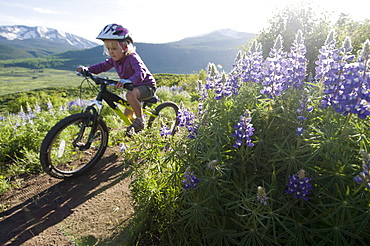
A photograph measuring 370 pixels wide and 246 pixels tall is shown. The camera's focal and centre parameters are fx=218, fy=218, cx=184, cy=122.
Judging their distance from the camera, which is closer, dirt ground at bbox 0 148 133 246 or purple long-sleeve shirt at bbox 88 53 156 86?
dirt ground at bbox 0 148 133 246

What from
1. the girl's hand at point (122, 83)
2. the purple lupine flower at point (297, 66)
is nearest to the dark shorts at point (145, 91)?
the girl's hand at point (122, 83)

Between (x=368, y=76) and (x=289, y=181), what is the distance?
83 centimetres

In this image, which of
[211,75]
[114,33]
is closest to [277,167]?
[211,75]

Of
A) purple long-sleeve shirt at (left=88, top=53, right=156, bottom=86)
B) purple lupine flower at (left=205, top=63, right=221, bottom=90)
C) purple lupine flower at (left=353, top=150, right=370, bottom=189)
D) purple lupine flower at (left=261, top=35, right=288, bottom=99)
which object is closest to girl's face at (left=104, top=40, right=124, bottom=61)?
purple long-sleeve shirt at (left=88, top=53, right=156, bottom=86)

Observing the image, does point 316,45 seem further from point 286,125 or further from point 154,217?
point 154,217

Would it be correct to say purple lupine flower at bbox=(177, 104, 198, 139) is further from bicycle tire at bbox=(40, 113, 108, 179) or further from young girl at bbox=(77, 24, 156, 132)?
bicycle tire at bbox=(40, 113, 108, 179)

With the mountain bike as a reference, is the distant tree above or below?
above

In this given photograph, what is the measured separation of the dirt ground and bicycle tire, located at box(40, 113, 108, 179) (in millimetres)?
210

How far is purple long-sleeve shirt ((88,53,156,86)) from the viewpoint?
3.63m

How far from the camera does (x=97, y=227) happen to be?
2.46 metres

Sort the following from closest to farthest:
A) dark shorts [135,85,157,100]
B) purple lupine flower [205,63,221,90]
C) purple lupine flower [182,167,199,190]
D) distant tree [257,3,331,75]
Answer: purple lupine flower [182,167,199,190], purple lupine flower [205,63,221,90], dark shorts [135,85,157,100], distant tree [257,3,331,75]

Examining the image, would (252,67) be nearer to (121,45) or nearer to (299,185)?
(299,185)

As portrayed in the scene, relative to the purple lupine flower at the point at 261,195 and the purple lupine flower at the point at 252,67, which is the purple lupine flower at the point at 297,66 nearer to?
the purple lupine flower at the point at 252,67

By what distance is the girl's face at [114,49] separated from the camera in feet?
11.9
